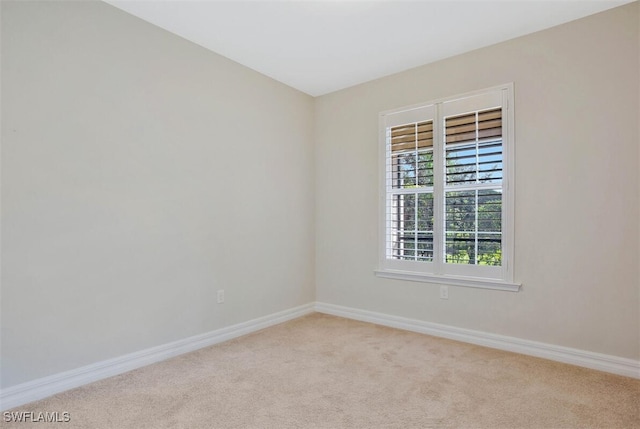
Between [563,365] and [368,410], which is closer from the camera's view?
[368,410]

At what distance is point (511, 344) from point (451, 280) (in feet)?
2.19

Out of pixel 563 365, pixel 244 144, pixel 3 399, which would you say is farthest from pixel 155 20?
pixel 563 365

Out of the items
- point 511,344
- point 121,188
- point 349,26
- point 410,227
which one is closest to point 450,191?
point 410,227

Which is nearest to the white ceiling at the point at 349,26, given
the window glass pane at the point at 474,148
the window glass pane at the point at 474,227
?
the window glass pane at the point at 474,148

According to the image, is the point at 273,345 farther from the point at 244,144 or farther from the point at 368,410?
the point at 244,144

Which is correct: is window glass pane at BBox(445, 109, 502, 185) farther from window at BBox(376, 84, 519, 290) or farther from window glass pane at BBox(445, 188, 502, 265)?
window glass pane at BBox(445, 188, 502, 265)

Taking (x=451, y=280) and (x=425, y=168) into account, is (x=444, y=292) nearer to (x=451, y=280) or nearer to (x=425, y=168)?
(x=451, y=280)

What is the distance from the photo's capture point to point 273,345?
299 centimetres

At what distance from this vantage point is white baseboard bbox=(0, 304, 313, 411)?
2.00m

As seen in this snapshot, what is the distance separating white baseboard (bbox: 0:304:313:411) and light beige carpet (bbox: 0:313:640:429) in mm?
64

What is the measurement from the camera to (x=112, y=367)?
2.39 metres

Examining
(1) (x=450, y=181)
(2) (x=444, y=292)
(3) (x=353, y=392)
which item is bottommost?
(3) (x=353, y=392)

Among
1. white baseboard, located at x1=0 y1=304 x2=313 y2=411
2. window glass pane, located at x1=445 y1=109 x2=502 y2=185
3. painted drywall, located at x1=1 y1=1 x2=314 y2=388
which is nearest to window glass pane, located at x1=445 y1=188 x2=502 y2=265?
window glass pane, located at x1=445 y1=109 x2=502 y2=185

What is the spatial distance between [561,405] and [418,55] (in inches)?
111
